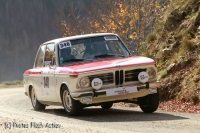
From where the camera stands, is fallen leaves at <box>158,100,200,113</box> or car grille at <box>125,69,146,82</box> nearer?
car grille at <box>125,69,146,82</box>

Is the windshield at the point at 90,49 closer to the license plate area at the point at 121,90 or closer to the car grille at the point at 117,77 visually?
the car grille at the point at 117,77

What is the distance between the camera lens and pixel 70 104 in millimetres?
12211

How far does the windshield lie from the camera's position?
12.9m

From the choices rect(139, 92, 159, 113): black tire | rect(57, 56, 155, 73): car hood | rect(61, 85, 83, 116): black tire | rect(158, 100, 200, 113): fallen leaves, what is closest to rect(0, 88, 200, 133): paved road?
rect(61, 85, 83, 116): black tire

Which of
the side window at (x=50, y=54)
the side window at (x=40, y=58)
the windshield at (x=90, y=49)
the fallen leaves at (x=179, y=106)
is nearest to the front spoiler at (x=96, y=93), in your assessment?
the windshield at (x=90, y=49)

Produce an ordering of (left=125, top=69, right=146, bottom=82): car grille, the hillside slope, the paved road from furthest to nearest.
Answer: the hillside slope < (left=125, top=69, right=146, bottom=82): car grille < the paved road

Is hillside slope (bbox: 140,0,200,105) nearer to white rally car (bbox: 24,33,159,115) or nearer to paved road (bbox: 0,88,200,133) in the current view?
white rally car (bbox: 24,33,159,115)

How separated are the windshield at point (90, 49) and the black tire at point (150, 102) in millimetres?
1207

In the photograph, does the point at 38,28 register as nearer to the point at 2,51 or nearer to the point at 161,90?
the point at 2,51

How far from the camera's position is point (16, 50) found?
83.2m

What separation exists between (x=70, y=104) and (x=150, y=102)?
1.71 meters

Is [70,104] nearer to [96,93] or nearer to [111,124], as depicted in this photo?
[96,93]

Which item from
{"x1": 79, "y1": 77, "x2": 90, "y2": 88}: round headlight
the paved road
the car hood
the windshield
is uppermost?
the windshield

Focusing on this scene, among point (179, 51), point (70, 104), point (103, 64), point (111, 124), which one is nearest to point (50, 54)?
point (70, 104)
